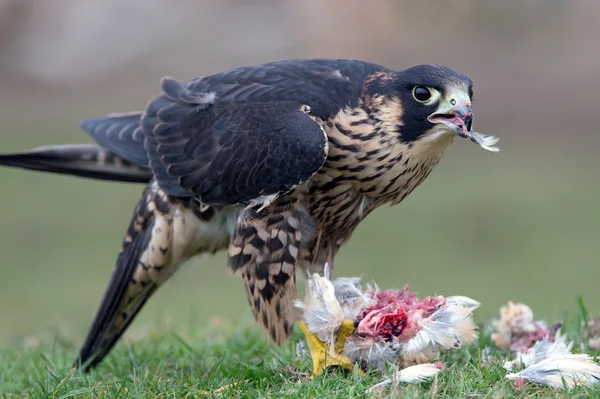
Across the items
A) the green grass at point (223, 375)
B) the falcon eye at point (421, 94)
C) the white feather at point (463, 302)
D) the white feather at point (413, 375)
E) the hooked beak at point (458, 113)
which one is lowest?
the green grass at point (223, 375)

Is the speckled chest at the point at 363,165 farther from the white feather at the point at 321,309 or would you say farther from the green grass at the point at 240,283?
the green grass at the point at 240,283

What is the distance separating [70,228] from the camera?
12.2 meters

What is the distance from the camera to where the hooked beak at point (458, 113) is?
3.76m

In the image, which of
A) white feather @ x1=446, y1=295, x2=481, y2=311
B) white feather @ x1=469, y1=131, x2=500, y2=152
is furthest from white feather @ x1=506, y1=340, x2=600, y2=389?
white feather @ x1=469, y1=131, x2=500, y2=152

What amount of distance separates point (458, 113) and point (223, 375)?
4.75ft

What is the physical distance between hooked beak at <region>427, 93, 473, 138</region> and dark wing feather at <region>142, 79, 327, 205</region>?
51 centimetres

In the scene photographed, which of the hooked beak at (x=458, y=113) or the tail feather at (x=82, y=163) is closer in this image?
the hooked beak at (x=458, y=113)

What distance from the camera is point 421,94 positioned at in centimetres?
392

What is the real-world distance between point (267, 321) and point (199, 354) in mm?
551

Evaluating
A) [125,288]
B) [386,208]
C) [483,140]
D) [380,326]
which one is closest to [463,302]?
[380,326]

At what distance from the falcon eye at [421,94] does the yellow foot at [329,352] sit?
967 mm

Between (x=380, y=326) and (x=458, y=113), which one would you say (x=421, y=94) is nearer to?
(x=458, y=113)

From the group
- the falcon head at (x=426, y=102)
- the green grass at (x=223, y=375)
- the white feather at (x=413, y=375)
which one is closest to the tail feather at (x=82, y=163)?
the green grass at (x=223, y=375)

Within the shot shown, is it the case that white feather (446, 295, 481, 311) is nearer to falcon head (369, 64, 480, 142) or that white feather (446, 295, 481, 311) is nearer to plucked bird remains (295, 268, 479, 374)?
plucked bird remains (295, 268, 479, 374)
